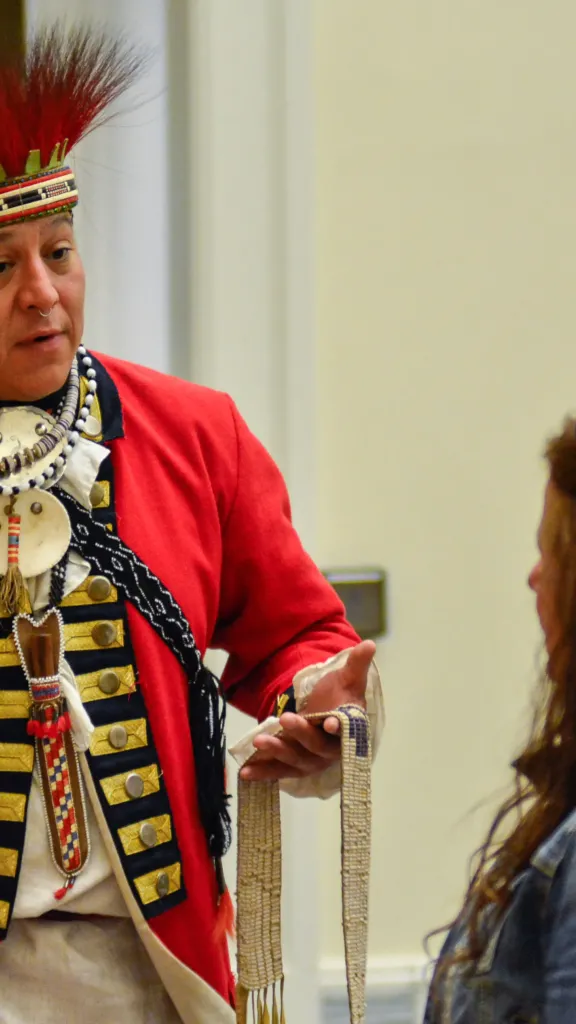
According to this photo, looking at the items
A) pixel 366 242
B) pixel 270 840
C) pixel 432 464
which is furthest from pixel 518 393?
pixel 270 840

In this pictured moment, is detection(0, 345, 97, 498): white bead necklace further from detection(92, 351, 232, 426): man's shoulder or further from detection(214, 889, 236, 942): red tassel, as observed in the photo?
detection(214, 889, 236, 942): red tassel

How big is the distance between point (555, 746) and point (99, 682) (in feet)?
1.31

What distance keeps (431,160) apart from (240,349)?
0.39 m

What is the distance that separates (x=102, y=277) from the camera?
6.34 ft

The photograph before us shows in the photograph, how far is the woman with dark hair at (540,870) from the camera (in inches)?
40.4

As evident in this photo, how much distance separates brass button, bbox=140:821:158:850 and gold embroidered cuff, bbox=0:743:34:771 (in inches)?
4.4

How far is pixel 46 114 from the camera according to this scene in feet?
4.01

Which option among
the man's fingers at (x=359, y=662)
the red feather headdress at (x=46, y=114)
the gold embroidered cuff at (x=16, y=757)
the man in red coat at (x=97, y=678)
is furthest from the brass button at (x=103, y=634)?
the red feather headdress at (x=46, y=114)

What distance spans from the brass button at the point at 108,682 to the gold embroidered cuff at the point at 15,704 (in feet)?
0.22

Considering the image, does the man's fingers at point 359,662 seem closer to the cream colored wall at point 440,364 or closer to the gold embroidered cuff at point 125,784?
the gold embroidered cuff at point 125,784

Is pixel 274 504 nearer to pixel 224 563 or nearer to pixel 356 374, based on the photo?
pixel 224 563

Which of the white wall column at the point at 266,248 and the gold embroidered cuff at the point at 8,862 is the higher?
the white wall column at the point at 266,248

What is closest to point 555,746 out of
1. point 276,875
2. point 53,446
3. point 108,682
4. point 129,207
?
point 276,875

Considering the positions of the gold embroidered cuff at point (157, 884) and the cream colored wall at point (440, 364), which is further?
the cream colored wall at point (440, 364)
